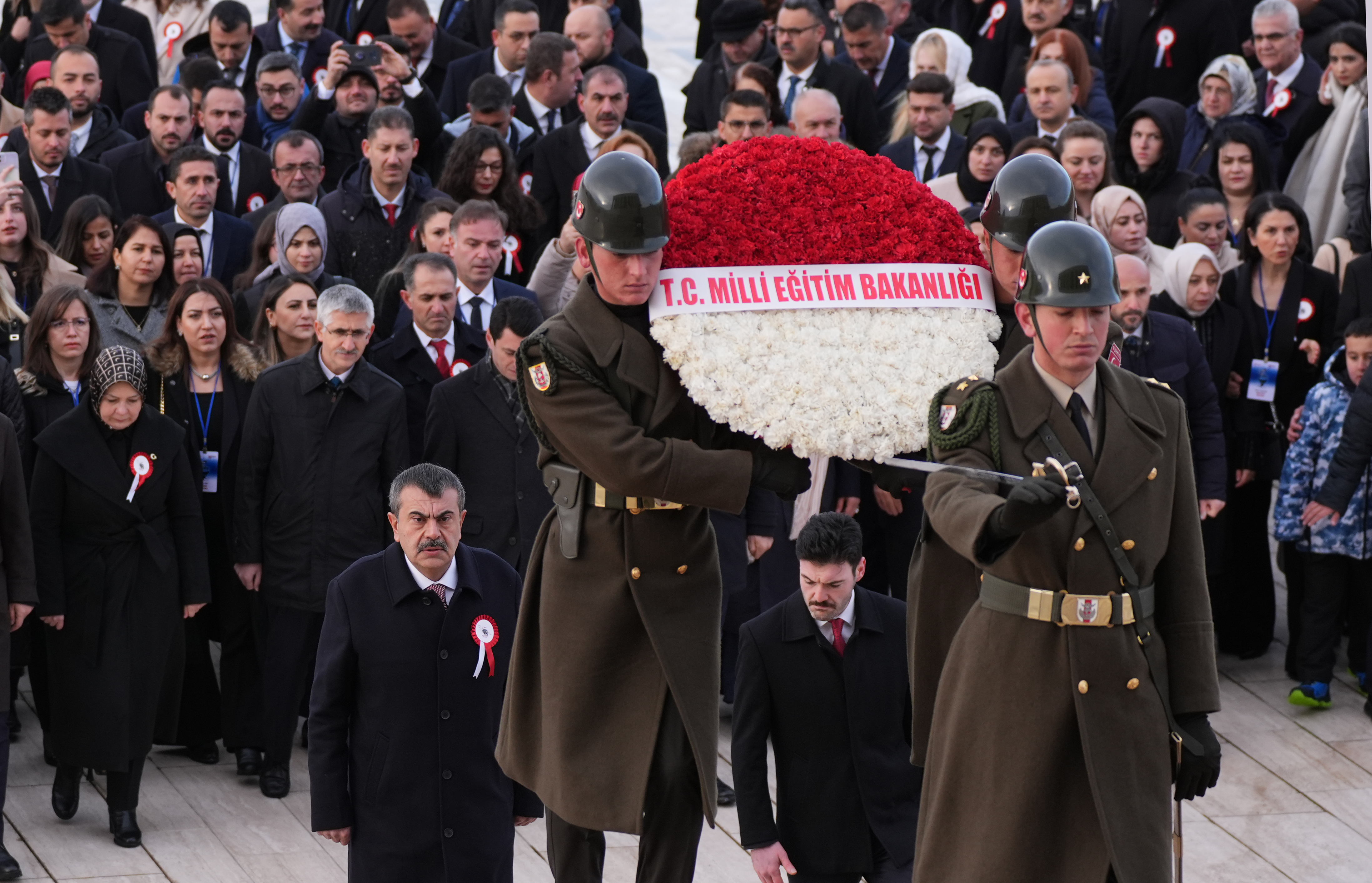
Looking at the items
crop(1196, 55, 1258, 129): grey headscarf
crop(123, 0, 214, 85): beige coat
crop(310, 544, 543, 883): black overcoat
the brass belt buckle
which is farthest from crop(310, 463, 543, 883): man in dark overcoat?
crop(123, 0, 214, 85): beige coat

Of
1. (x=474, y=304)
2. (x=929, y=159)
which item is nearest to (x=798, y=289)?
(x=474, y=304)

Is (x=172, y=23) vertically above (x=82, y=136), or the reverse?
(x=172, y=23)

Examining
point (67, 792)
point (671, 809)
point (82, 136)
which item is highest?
point (82, 136)

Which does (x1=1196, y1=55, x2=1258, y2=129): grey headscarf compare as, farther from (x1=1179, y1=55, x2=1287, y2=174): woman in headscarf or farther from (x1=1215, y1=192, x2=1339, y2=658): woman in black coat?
(x1=1215, y1=192, x2=1339, y2=658): woman in black coat

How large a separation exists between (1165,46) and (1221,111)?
3.94 ft

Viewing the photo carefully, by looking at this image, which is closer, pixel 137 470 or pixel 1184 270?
pixel 137 470

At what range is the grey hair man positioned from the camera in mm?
8133

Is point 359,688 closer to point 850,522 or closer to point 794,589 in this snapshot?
point 850,522

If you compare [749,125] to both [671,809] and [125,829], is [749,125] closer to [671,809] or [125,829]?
[125,829]

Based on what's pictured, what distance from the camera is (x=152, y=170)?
412 inches

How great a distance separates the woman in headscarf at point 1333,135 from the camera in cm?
1119

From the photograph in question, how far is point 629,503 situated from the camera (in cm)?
493

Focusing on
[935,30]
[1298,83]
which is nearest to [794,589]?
[935,30]

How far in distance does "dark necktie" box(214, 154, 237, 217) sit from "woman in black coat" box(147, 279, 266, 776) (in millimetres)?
1967
